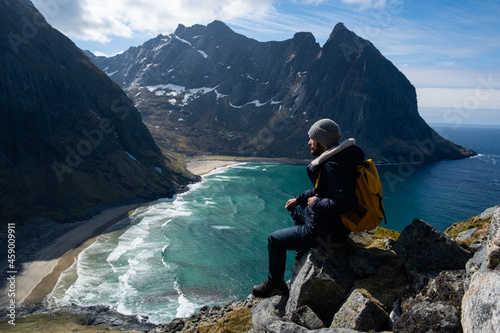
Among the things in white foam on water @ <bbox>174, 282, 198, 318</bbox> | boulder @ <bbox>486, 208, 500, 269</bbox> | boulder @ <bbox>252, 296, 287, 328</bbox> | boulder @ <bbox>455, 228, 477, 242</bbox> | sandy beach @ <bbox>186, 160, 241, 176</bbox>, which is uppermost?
boulder @ <bbox>486, 208, 500, 269</bbox>

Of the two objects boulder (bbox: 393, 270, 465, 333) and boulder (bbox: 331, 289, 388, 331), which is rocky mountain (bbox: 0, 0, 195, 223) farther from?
boulder (bbox: 393, 270, 465, 333)

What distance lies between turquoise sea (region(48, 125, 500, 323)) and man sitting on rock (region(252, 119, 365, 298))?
106 ft

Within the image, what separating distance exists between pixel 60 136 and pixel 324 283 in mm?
94452

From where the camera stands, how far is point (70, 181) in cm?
7644

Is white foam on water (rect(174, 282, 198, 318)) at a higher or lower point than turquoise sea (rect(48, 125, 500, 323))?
lower

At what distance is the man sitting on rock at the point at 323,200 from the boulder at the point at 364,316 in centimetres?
167

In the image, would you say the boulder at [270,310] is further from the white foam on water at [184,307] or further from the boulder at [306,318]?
the white foam on water at [184,307]

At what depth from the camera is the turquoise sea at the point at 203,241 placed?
40.2 m

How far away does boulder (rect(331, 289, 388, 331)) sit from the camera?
6797 millimetres

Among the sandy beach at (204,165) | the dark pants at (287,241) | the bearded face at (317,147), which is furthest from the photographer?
the sandy beach at (204,165)

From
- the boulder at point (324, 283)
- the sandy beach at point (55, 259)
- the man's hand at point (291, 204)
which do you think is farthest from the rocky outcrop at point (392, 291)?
the sandy beach at point (55, 259)

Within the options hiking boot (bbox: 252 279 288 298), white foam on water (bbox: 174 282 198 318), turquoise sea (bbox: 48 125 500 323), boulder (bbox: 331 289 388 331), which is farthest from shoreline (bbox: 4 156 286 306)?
boulder (bbox: 331 289 388 331)

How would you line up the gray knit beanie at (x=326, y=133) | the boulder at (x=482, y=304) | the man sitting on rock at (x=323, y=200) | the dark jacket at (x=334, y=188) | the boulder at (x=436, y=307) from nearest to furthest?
1. the boulder at (x=482, y=304)
2. the boulder at (x=436, y=307)
3. the dark jacket at (x=334, y=188)
4. the man sitting on rock at (x=323, y=200)
5. the gray knit beanie at (x=326, y=133)

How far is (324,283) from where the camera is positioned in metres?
8.20
